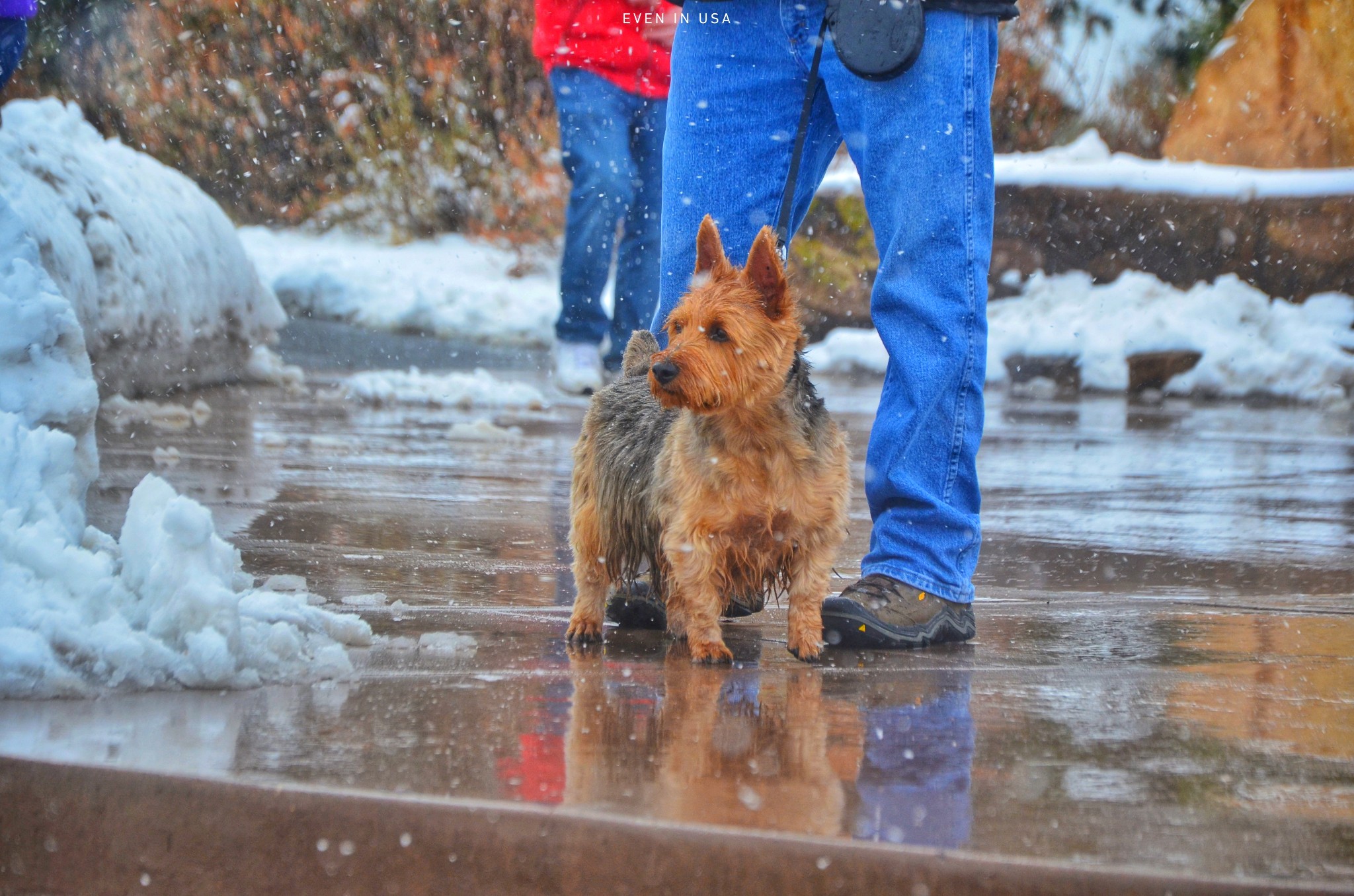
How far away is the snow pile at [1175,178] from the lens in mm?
11969

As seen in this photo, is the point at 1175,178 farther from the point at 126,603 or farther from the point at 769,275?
the point at 126,603

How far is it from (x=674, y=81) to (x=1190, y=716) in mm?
1877

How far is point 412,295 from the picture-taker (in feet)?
43.2

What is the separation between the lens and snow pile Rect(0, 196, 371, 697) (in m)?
2.30

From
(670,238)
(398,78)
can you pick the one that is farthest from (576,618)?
(398,78)

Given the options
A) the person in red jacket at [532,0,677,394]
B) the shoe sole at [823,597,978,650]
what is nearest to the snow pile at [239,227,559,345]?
the person in red jacket at [532,0,677,394]

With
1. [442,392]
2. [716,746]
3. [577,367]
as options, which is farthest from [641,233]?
[716,746]

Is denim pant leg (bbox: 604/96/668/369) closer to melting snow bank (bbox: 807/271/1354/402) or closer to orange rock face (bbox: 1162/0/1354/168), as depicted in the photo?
melting snow bank (bbox: 807/271/1354/402)

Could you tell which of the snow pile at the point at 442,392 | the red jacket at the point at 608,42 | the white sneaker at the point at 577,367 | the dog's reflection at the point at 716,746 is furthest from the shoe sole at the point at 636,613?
the white sneaker at the point at 577,367

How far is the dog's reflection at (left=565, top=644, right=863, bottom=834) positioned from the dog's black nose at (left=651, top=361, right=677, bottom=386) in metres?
0.57

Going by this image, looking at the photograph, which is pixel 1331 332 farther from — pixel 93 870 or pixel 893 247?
pixel 93 870

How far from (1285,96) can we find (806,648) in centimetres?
1418

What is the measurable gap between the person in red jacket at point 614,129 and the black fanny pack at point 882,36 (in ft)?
12.7

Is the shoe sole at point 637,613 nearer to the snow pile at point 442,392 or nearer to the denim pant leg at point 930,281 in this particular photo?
the denim pant leg at point 930,281
